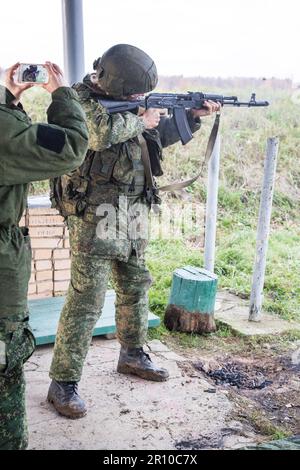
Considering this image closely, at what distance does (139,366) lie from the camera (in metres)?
3.19

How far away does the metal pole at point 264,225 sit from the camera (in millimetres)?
4035

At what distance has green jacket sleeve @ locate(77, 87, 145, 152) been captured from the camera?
8.59 feet

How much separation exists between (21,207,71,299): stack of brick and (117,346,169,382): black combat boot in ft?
3.74

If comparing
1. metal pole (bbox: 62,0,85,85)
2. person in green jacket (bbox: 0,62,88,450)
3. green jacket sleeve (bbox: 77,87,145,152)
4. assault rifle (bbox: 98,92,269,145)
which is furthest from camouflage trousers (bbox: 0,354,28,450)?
metal pole (bbox: 62,0,85,85)

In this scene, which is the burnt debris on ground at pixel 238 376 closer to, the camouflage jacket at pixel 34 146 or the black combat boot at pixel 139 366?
the black combat boot at pixel 139 366

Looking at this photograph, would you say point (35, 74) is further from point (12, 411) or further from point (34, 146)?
point (12, 411)

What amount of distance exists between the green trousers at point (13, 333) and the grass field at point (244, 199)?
216 cm

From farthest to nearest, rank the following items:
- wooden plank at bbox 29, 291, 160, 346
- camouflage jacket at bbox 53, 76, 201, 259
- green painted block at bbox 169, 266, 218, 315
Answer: green painted block at bbox 169, 266, 218, 315, wooden plank at bbox 29, 291, 160, 346, camouflage jacket at bbox 53, 76, 201, 259

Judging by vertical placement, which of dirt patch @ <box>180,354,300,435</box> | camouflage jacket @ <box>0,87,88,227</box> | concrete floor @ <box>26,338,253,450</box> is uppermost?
camouflage jacket @ <box>0,87,88,227</box>

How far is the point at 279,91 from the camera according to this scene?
31.4 feet

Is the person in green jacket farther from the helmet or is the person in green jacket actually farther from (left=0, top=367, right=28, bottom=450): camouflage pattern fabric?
Answer: the helmet
